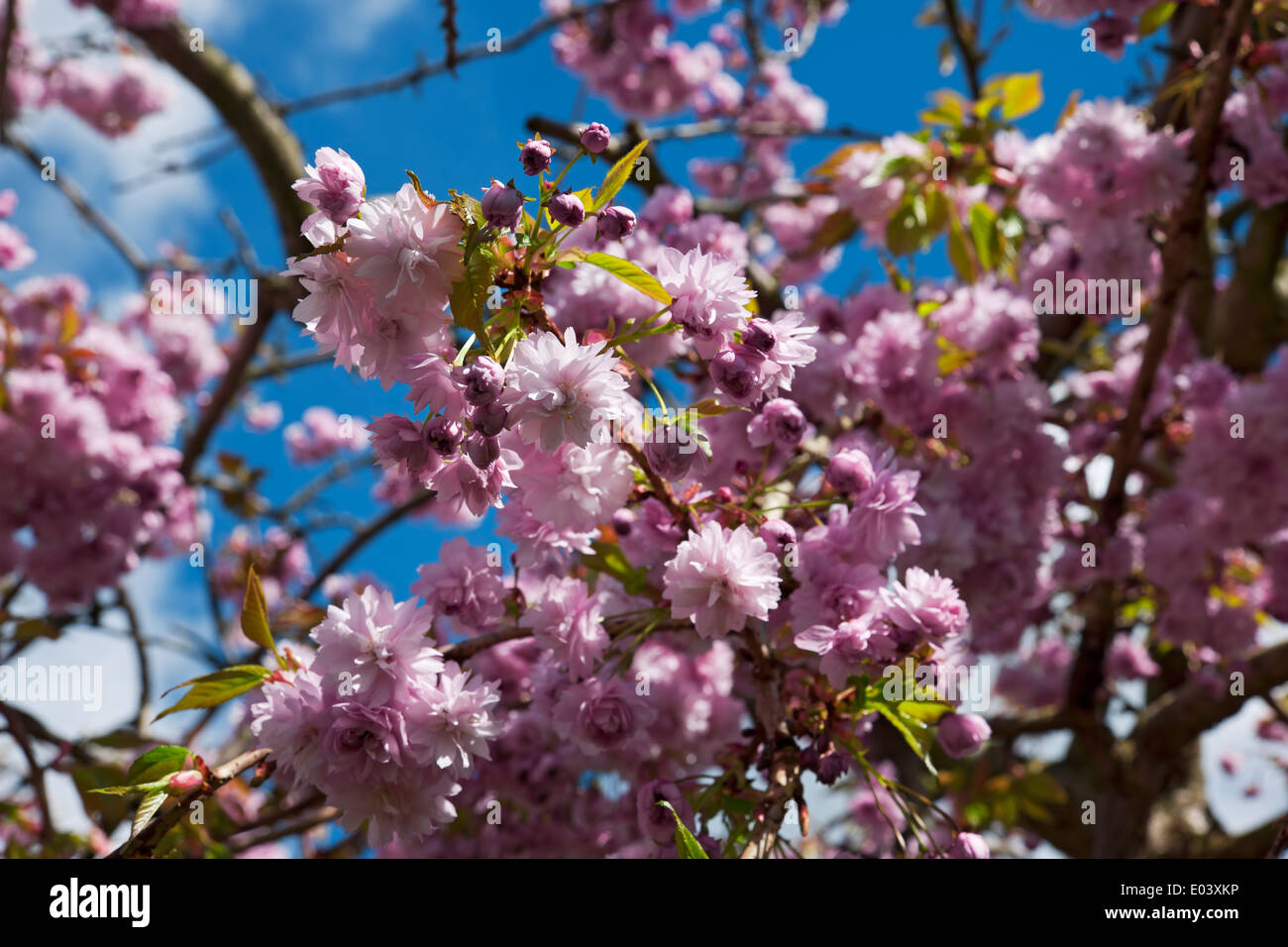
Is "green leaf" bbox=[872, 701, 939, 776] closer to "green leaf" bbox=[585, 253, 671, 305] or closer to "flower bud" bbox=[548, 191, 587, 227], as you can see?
"green leaf" bbox=[585, 253, 671, 305]

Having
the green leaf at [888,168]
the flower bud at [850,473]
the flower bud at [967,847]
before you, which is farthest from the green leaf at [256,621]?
the green leaf at [888,168]

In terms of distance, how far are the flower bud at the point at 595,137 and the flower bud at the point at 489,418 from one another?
0.36 metres

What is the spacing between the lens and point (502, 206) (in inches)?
40.5

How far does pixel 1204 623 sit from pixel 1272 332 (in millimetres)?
1705

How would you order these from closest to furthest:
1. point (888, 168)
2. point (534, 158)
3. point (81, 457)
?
point (534, 158), point (888, 168), point (81, 457)

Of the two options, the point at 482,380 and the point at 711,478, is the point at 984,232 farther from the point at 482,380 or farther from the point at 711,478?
the point at 482,380

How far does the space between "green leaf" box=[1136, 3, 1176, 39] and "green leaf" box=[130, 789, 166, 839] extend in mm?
2706

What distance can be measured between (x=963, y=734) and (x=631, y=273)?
836 mm

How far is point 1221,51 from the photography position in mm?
2062

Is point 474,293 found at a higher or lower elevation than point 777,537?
higher

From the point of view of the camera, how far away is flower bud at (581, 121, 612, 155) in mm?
1162

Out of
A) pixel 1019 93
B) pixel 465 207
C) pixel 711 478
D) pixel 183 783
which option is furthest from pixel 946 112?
pixel 183 783

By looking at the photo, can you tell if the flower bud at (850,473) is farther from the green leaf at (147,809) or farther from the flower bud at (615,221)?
the green leaf at (147,809)
